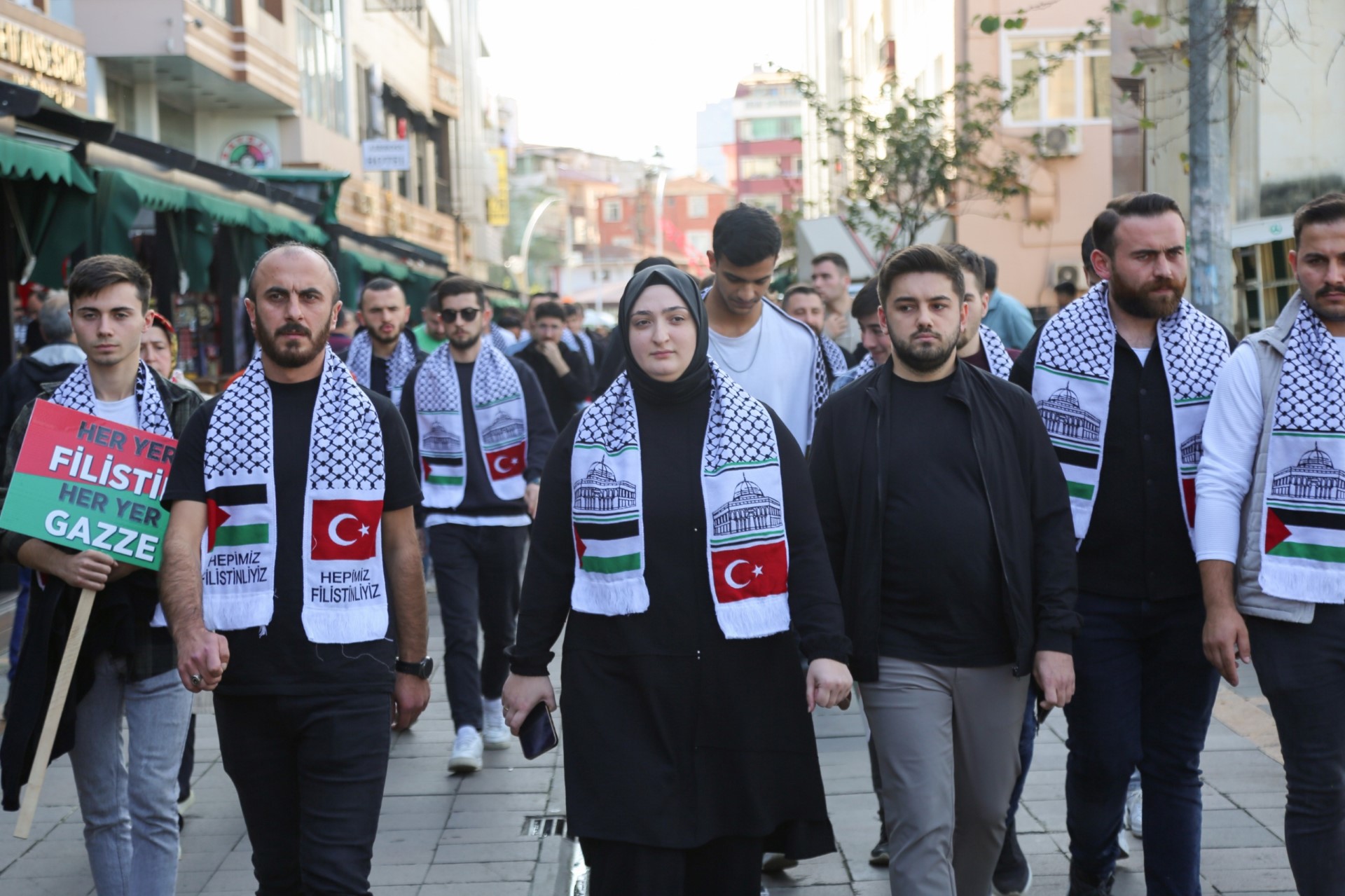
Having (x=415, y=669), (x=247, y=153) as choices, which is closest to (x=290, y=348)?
(x=415, y=669)

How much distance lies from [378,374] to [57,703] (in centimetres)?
557

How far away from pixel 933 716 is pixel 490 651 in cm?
397

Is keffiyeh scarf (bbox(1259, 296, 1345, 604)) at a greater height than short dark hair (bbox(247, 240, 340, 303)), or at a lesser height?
lesser

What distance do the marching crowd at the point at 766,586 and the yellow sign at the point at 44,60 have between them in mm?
10392

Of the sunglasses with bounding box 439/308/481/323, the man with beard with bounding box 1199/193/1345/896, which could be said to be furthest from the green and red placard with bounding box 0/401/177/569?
the sunglasses with bounding box 439/308/481/323

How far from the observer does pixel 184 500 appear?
4.14 m

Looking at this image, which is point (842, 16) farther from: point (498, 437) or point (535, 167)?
point (535, 167)

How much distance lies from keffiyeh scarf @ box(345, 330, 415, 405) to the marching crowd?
15.7 ft

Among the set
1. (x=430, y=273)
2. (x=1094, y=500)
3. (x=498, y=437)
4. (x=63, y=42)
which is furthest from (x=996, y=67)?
(x=1094, y=500)

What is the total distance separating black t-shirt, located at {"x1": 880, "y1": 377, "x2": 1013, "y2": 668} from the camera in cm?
434

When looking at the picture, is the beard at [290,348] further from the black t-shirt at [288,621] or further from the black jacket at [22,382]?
the black jacket at [22,382]

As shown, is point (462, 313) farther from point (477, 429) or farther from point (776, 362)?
point (776, 362)

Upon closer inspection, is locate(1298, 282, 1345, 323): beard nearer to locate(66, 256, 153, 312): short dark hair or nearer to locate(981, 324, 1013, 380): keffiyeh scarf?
locate(981, 324, 1013, 380): keffiyeh scarf

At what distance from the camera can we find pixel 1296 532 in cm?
426
